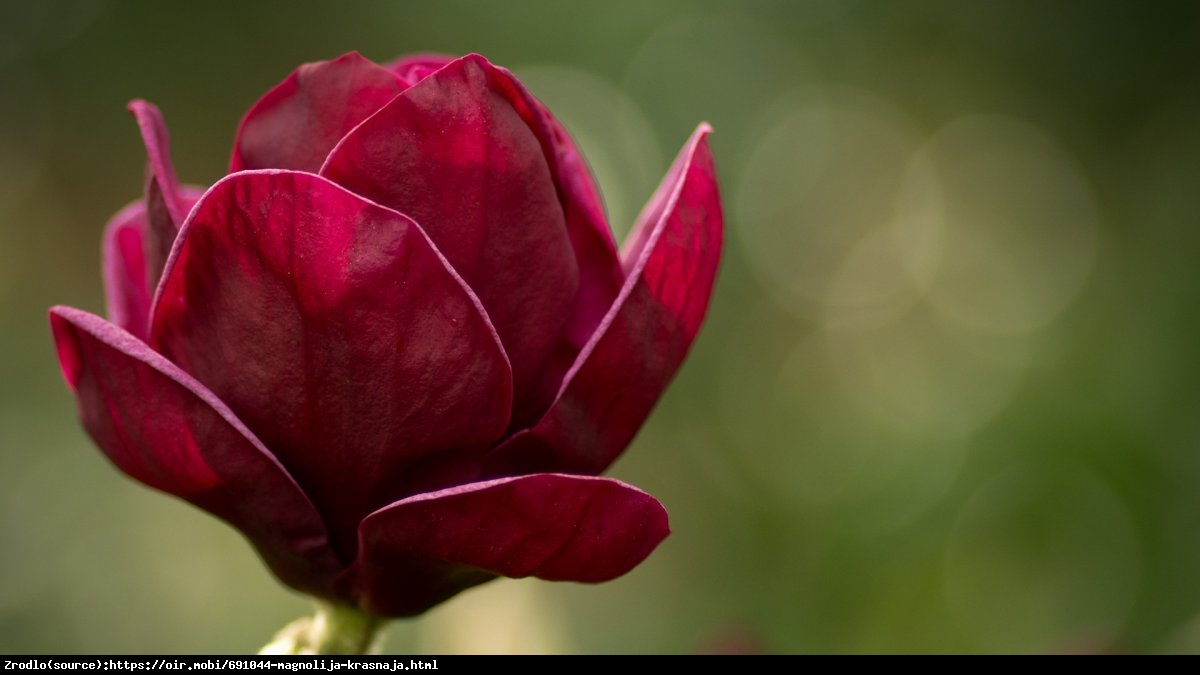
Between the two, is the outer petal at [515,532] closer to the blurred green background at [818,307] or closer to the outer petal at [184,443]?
the outer petal at [184,443]

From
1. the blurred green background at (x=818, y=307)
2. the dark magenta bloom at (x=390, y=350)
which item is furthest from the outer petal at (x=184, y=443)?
the blurred green background at (x=818, y=307)

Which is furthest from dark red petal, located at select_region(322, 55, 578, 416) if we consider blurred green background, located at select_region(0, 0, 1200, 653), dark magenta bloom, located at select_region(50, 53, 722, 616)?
blurred green background, located at select_region(0, 0, 1200, 653)

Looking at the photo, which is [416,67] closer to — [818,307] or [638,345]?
[638,345]

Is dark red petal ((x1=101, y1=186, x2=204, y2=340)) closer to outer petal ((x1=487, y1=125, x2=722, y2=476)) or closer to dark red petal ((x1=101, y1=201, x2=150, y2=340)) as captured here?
dark red petal ((x1=101, y1=201, x2=150, y2=340))

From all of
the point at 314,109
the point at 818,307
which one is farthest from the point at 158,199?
the point at 818,307

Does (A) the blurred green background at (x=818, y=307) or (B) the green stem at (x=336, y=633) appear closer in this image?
(B) the green stem at (x=336, y=633)

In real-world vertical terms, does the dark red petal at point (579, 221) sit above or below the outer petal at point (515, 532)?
above

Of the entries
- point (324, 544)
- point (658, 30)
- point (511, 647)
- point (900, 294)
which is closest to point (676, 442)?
point (900, 294)
